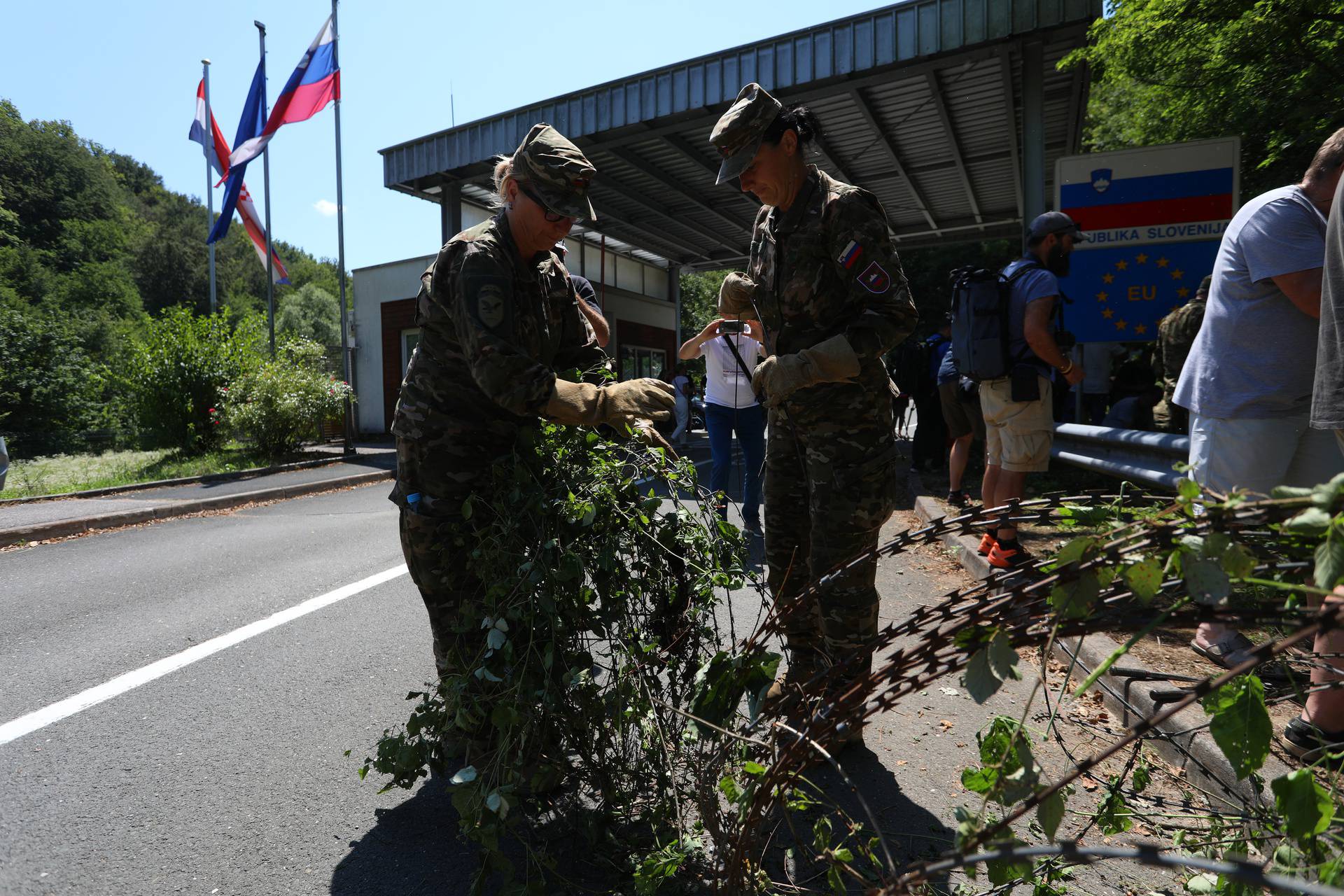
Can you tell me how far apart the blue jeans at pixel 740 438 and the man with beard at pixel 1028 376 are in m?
2.03

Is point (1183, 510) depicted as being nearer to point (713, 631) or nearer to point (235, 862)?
point (713, 631)

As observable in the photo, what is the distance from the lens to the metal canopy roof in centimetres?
955

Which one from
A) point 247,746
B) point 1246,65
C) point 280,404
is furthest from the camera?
point 280,404

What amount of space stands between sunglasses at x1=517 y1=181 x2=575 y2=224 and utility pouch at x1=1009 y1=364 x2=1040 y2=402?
336 cm

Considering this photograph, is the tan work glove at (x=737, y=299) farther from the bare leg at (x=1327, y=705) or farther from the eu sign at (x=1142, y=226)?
the eu sign at (x=1142, y=226)

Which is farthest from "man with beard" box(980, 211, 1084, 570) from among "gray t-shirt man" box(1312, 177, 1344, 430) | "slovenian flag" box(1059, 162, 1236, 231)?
"slovenian flag" box(1059, 162, 1236, 231)

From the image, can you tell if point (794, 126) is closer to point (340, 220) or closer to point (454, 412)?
point (454, 412)

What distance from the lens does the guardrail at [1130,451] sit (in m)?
4.23

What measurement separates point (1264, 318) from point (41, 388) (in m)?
29.9

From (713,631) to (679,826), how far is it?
1.66 ft

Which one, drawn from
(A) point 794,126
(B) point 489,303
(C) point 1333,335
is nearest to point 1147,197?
(C) point 1333,335

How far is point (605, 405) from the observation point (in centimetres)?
246

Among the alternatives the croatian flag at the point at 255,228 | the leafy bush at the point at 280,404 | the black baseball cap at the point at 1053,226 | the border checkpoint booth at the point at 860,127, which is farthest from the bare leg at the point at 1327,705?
the croatian flag at the point at 255,228

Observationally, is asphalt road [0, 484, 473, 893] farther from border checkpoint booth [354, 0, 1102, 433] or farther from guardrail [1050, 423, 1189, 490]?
border checkpoint booth [354, 0, 1102, 433]
